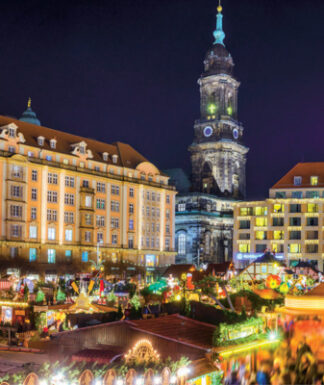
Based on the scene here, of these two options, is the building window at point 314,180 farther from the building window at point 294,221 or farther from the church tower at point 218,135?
the church tower at point 218,135

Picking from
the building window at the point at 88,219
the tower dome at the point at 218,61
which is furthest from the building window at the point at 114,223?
the tower dome at the point at 218,61

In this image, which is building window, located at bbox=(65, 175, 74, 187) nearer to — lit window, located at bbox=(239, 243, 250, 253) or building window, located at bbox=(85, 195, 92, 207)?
building window, located at bbox=(85, 195, 92, 207)

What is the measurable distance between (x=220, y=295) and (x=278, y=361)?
19.2m

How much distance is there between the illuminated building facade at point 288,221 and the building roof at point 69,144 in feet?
60.5

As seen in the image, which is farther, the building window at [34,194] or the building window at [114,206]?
the building window at [114,206]

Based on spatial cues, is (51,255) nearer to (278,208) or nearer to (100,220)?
(100,220)

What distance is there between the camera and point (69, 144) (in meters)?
74.6

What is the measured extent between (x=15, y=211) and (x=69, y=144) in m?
14.5

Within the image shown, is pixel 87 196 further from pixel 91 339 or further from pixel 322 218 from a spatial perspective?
pixel 91 339

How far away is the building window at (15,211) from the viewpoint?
63156 millimetres

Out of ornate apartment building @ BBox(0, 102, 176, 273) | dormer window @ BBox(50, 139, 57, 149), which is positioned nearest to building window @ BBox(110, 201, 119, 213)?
ornate apartment building @ BBox(0, 102, 176, 273)

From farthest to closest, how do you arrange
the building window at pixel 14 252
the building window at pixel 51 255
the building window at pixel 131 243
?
the building window at pixel 131 243, the building window at pixel 51 255, the building window at pixel 14 252

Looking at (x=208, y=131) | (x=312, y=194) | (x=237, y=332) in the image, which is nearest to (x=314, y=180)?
(x=312, y=194)

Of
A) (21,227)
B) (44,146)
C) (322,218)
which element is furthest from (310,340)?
(322,218)
